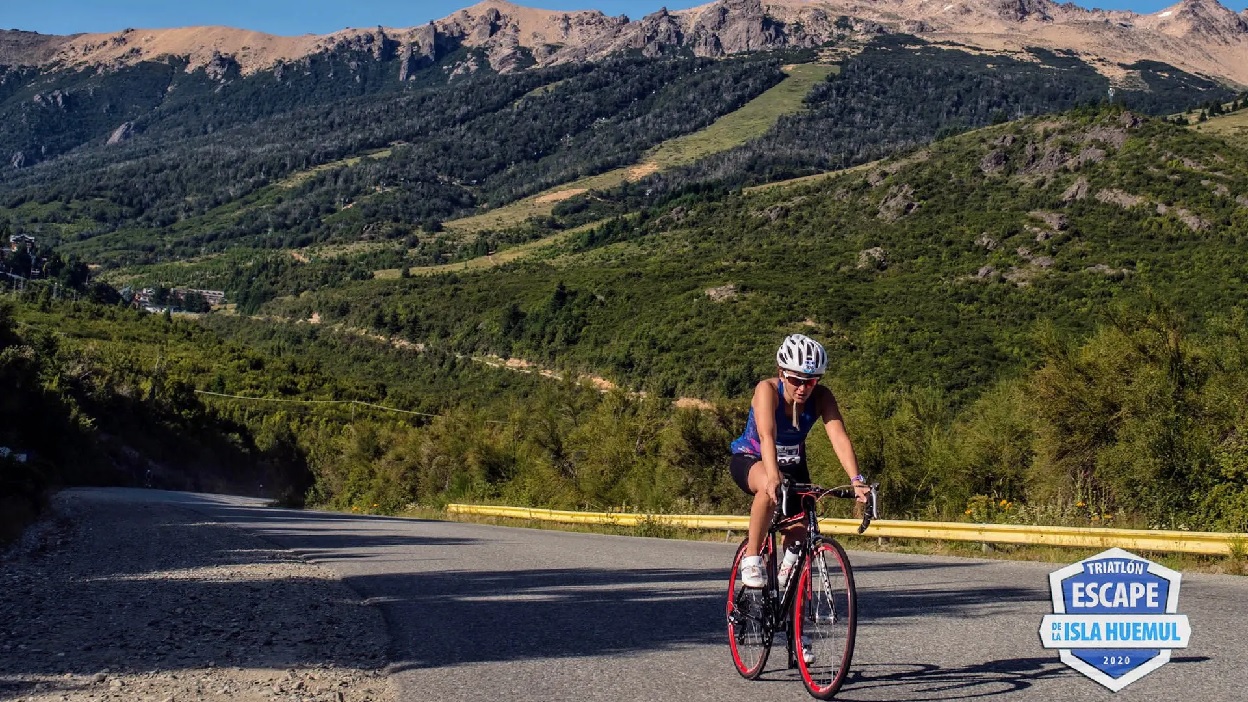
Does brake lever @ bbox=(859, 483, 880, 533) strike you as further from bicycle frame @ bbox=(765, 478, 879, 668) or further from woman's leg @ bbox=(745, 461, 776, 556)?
woman's leg @ bbox=(745, 461, 776, 556)

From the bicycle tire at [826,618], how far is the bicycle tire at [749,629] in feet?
0.78

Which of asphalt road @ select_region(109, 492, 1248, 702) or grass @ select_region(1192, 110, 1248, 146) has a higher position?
grass @ select_region(1192, 110, 1248, 146)

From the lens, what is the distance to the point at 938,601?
870cm

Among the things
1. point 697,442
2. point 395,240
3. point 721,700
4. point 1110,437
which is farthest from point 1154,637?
point 395,240

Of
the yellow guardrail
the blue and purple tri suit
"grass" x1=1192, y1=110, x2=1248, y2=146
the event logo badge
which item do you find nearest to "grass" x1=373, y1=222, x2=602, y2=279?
"grass" x1=1192, y1=110, x2=1248, y2=146

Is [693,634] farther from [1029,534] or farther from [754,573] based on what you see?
[1029,534]

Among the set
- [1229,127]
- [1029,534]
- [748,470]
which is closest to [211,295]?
[1229,127]

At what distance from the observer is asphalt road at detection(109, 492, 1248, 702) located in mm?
5754

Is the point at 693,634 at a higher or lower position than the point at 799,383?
lower

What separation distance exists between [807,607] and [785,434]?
881 mm

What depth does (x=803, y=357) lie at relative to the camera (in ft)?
19.1

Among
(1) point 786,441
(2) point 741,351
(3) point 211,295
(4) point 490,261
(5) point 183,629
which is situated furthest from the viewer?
(3) point 211,295

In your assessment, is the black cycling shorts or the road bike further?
the black cycling shorts

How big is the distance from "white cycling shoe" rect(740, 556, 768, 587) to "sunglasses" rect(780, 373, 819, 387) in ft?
3.08
